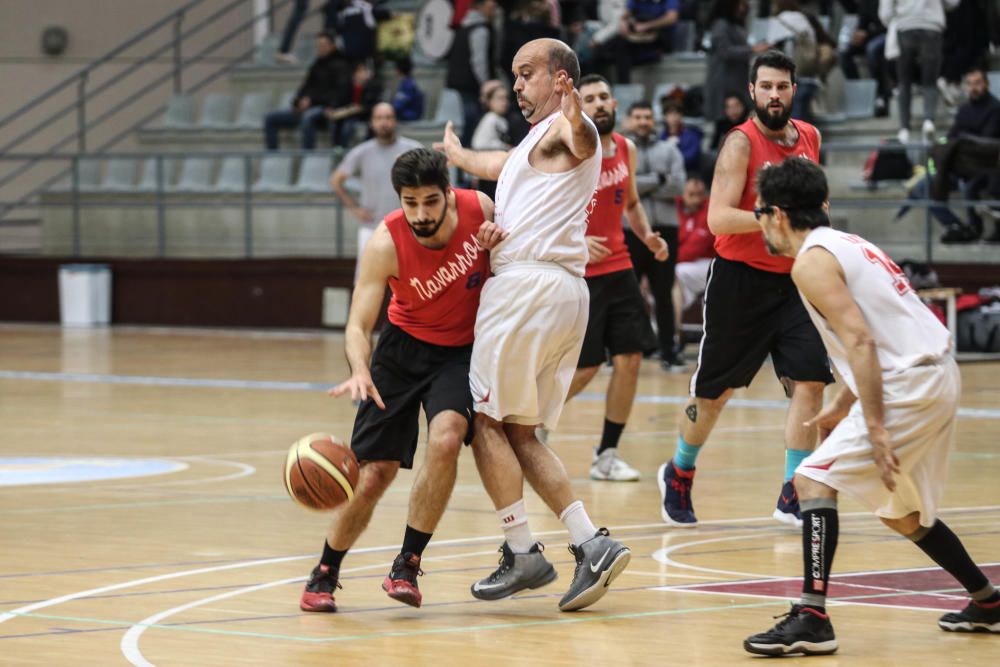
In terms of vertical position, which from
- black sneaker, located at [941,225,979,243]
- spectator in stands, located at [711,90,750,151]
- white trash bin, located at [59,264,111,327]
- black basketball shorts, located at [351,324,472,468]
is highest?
spectator in stands, located at [711,90,750,151]

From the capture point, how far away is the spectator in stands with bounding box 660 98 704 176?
18.0 metres

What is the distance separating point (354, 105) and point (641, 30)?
3645 millimetres

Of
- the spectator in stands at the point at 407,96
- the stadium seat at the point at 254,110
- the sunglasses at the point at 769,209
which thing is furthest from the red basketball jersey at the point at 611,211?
the stadium seat at the point at 254,110

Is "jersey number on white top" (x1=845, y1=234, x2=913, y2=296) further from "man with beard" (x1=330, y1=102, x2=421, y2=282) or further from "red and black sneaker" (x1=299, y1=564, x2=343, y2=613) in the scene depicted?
"man with beard" (x1=330, y1=102, x2=421, y2=282)

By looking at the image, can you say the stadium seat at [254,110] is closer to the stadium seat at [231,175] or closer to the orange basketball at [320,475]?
the stadium seat at [231,175]

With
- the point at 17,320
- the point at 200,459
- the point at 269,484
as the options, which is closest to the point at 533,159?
the point at 269,484

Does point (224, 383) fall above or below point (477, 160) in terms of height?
below

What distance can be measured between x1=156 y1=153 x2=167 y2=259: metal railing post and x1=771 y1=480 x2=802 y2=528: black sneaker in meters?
15.5

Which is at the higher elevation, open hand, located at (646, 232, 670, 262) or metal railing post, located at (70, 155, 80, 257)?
open hand, located at (646, 232, 670, 262)

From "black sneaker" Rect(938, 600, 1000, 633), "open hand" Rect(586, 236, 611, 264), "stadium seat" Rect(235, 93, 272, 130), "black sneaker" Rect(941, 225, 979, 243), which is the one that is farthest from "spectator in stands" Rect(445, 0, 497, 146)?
"black sneaker" Rect(938, 600, 1000, 633)

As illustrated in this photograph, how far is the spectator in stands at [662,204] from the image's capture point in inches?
574

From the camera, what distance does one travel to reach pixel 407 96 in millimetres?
21578

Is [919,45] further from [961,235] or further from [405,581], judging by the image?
[405,581]

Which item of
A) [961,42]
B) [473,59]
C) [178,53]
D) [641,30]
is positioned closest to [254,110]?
[178,53]
